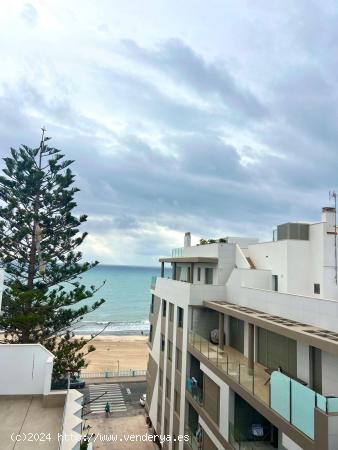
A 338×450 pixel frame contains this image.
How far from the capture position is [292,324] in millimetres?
11695

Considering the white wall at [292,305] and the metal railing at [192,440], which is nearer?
the white wall at [292,305]

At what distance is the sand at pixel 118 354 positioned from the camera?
146 ft

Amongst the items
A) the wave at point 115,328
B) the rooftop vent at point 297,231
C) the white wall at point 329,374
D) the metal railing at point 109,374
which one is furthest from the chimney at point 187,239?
the wave at point 115,328

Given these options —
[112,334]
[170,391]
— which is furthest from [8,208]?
[112,334]

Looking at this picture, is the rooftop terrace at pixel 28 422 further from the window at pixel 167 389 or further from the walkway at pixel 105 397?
the walkway at pixel 105 397

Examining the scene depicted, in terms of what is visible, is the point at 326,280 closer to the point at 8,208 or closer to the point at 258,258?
the point at 258,258

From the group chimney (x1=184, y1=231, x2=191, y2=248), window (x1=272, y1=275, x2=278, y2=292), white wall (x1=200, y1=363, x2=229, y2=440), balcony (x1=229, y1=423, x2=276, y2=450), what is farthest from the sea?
balcony (x1=229, y1=423, x2=276, y2=450)

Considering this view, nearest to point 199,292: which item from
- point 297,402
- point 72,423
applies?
point 297,402

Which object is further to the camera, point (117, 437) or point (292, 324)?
point (117, 437)

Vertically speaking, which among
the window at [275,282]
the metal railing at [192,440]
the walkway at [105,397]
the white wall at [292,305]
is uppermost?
the window at [275,282]

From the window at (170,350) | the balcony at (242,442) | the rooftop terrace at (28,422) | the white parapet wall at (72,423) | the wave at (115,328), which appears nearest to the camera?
the white parapet wall at (72,423)

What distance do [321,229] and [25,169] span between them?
1717cm

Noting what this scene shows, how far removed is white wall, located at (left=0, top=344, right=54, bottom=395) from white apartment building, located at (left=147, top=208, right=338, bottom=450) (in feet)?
20.9

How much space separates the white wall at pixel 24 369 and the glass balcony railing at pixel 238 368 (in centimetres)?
640
